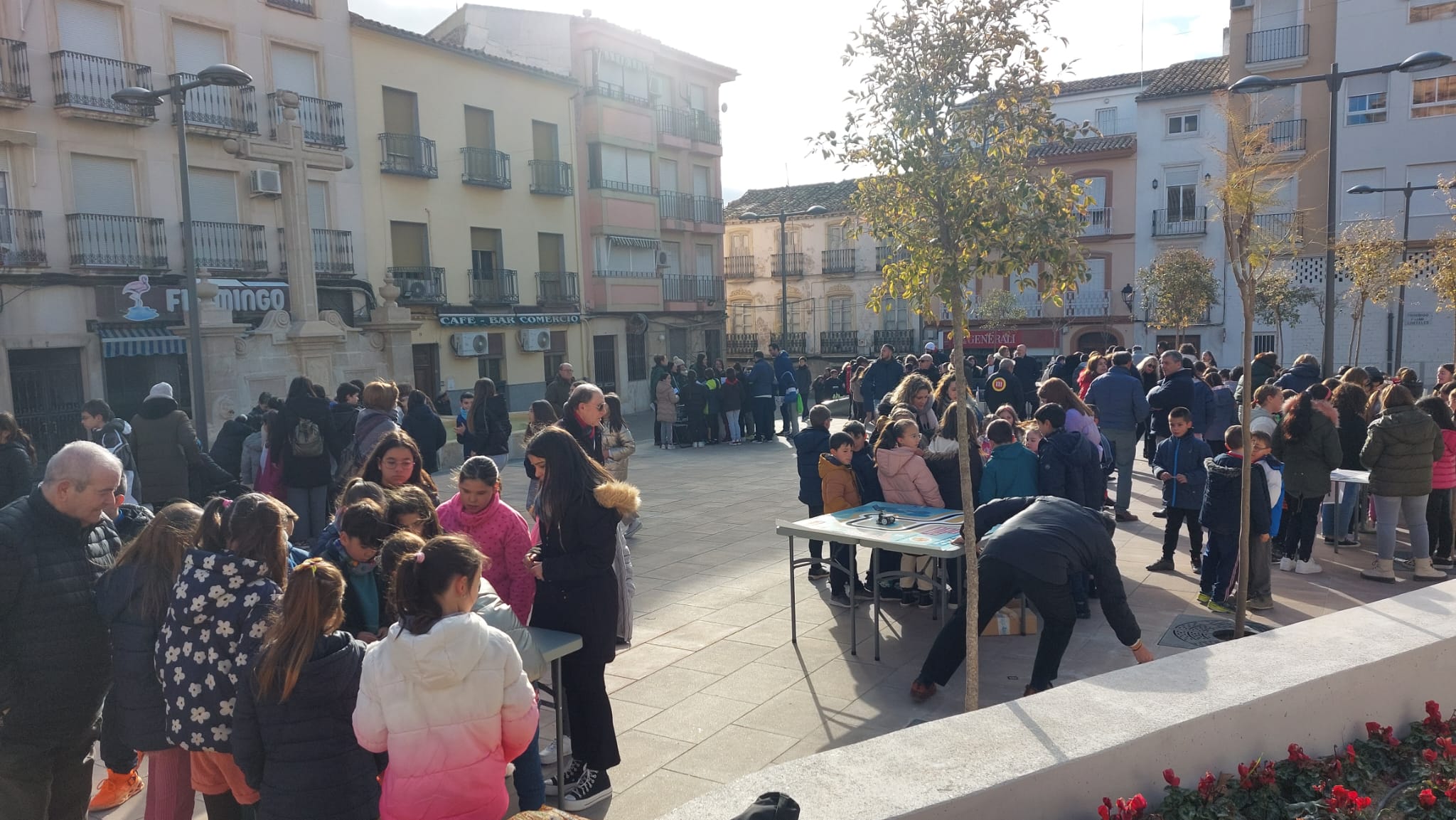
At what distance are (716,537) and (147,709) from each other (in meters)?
6.93

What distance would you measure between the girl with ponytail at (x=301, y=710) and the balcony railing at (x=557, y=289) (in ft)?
86.4

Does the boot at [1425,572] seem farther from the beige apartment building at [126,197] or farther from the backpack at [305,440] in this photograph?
the beige apartment building at [126,197]

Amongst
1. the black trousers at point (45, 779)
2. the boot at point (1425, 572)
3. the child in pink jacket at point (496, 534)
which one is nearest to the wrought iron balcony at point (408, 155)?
the child in pink jacket at point (496, 534)

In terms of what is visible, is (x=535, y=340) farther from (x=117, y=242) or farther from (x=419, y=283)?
(x=117, y=242)

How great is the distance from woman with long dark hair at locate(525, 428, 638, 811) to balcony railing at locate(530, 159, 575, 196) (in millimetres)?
25327

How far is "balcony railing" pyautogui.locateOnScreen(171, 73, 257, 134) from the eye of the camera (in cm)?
2008

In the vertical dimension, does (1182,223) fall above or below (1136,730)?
above

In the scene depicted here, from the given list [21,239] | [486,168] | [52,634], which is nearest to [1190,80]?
[486,168]

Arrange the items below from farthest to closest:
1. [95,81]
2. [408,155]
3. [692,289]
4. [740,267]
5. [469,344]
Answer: [740,267] < [692,289] < [469,344] < [408,155] < [95,81]

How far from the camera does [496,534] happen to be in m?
4.59

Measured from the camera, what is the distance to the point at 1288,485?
8.40m

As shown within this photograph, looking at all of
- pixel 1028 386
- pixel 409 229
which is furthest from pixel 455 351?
pixel 1028 386

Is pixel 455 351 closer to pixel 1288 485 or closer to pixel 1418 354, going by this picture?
pixel 1288 485

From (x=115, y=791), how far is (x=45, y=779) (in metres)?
1.01
